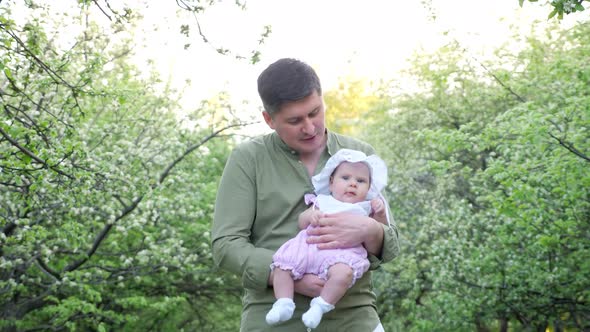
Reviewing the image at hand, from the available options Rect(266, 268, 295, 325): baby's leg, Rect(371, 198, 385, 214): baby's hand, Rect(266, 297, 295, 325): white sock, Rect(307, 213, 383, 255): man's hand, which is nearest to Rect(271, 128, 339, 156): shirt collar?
Rect(371, 198, 385, 214): baby's hand

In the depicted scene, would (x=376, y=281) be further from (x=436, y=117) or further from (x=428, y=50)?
(x=428, y=50)

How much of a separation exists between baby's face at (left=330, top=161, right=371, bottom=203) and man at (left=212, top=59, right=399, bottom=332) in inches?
4.4

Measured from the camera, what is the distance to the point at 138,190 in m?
Result: 12.4

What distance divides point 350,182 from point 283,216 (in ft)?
1.13

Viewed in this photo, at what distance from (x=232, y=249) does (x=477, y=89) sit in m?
15.9

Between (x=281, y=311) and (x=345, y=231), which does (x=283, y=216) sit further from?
(x=281, y=311)

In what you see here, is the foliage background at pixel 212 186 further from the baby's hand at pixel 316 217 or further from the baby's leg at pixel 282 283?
the baby's leg at pixel 282 283

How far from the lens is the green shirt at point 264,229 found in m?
3.40

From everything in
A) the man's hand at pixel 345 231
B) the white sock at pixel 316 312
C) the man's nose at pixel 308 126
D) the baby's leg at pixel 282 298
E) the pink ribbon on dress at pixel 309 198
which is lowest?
the white sock at pixel 316 312

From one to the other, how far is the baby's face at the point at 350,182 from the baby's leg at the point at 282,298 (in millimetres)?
503

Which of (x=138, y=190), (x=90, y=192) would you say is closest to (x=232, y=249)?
(x=90, y=192)

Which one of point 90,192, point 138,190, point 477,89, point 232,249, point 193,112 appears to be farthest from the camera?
point 477,89

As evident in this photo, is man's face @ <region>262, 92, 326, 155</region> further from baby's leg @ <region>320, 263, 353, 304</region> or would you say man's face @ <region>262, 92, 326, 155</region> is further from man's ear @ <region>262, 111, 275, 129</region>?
baby's leg @ <region>320, 263, 353, 304</region>

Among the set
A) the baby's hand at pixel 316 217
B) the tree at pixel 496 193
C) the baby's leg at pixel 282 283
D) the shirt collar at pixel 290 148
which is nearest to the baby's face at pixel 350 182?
the shirt collar at pixel 290 148
